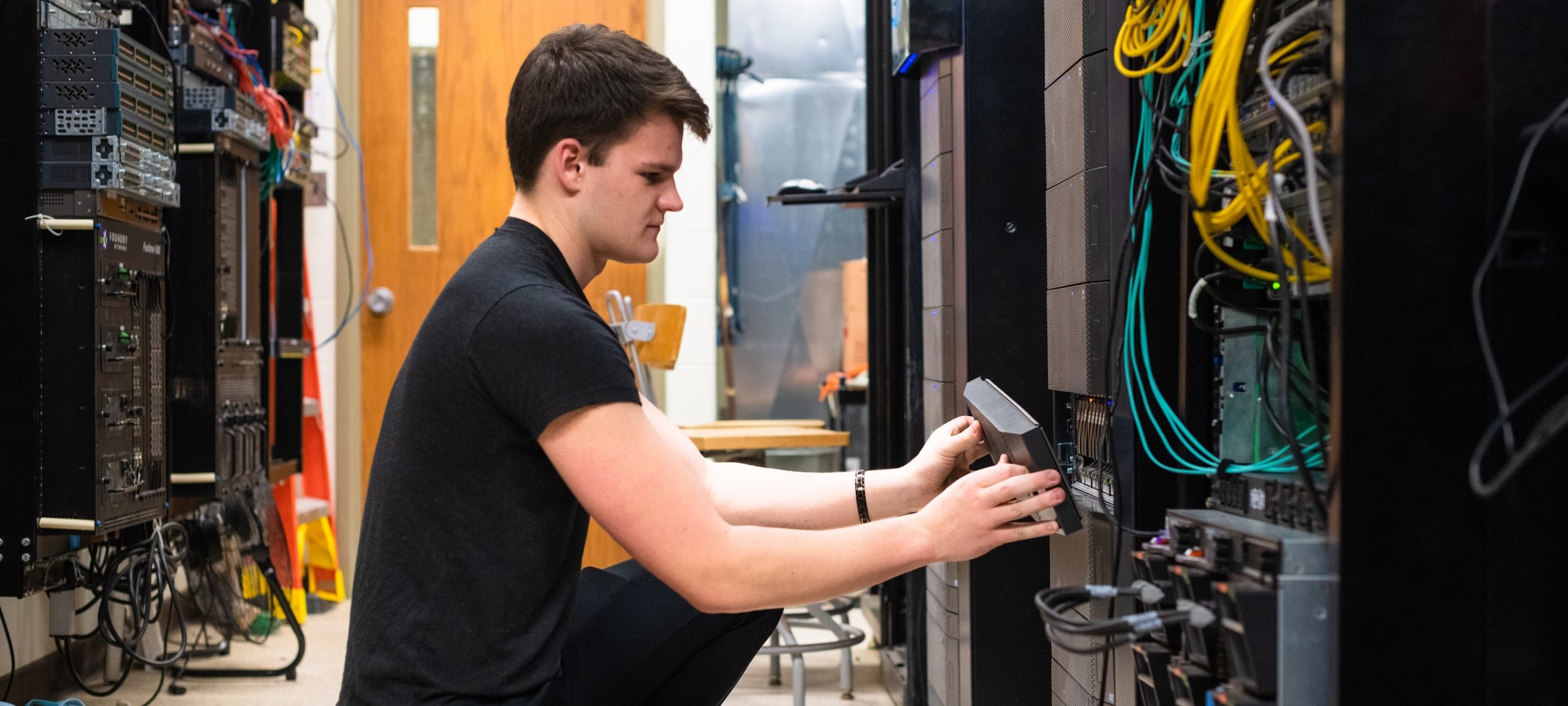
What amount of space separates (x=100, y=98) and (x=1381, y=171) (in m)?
2.37

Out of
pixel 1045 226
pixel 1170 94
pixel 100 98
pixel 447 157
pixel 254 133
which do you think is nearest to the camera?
pixel 1170 94

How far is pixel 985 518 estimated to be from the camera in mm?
1189

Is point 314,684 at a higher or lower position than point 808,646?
lower

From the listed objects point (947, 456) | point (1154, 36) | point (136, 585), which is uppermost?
point (1154, 36)

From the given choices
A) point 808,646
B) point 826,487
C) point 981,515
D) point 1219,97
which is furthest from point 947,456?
point 808,646

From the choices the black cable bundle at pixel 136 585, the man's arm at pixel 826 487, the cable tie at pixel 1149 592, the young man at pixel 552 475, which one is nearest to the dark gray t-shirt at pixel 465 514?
the young man at pixel 552 475

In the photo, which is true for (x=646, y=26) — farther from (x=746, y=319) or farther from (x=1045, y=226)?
(x=1045, y=226)

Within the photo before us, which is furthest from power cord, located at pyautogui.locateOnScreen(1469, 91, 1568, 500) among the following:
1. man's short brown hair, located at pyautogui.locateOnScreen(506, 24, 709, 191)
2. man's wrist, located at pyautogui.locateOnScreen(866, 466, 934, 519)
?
man's short brown hair, located at pyautogui.locateOnScreen(506, 24, 709, 191)

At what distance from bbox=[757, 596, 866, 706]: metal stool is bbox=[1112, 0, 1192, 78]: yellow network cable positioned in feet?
4.88

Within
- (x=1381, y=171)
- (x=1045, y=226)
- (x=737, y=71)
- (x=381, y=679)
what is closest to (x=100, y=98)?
Result: (x=381, y=679)

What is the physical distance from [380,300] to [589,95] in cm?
321

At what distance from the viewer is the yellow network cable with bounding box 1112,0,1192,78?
1354mm

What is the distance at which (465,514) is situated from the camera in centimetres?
123

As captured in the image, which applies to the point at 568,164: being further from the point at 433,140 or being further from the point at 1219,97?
the point at 433,140
